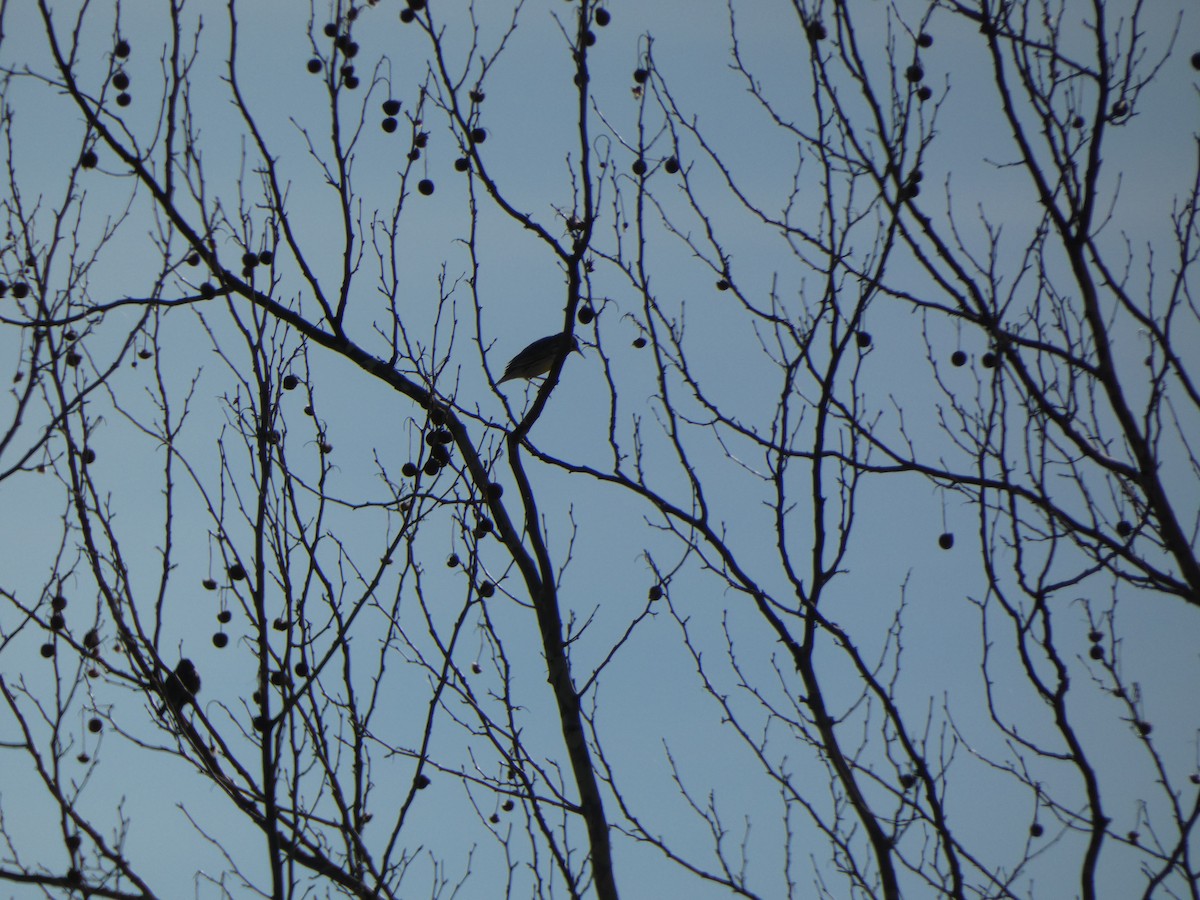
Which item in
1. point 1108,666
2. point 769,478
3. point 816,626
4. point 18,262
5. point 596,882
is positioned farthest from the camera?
point 18,262

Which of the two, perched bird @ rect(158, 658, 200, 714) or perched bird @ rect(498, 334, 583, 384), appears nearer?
perched bird @ rect(158, 658, 200, 714)

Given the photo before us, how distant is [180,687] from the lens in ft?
14.4

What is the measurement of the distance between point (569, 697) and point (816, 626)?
904mm

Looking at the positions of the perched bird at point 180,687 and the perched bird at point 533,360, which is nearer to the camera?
the perched bird at point 180,687

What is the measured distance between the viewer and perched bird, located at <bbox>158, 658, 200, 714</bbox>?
4.06m

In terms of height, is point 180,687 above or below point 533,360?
below

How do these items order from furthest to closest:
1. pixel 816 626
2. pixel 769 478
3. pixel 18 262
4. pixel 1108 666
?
pixel 18 262, pixel 1108 666, pixel 769 478, pixel 816 626

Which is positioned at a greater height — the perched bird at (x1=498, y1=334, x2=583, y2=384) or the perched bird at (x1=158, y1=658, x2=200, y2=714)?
the perched bird at (x1=498, y1=334, x2=583, y2=384)

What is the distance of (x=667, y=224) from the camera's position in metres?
5.58

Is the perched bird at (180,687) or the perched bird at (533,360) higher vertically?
the perched bird at (533,360)

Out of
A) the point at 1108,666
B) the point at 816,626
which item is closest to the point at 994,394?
the point at 816,626

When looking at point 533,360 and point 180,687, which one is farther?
point 533,360

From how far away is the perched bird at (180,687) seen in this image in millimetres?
4062

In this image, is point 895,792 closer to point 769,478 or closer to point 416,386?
point 769,478
